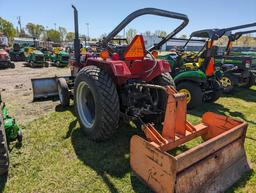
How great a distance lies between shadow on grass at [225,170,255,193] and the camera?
245 cm

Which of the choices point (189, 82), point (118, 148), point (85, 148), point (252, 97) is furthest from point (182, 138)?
point (252, 97)

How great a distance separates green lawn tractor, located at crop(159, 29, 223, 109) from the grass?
1472 millimetres

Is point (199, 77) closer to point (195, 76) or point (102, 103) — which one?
point (195, 76)

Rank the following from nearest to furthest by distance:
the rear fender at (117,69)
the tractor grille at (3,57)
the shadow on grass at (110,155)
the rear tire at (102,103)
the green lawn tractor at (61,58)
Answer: the shadow on grass at (110,155), the rear tire at (102,103), the rear fender at (117,69), the tractor grille at (3,57), the green lawn tractor at (61,58)

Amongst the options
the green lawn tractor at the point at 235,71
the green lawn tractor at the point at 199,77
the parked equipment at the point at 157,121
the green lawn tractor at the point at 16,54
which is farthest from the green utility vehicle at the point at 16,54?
the green lawn tractor at the point at 235,71

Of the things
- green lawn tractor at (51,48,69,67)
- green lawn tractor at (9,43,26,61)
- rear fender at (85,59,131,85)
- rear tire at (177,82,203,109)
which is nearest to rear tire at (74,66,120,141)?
rear fender at (85,59,131,85)

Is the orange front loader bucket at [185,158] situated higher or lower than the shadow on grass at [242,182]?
higher

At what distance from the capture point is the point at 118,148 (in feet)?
11.0

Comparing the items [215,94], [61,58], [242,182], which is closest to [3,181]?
[242,182]

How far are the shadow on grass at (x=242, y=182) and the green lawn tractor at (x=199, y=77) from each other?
2.60 meters

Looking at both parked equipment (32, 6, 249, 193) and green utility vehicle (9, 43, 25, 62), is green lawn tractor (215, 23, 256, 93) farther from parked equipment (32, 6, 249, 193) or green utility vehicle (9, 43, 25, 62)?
green utility vehicle (9, 43, 25, 62)

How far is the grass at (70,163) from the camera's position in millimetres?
2492

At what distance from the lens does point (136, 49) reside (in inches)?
133

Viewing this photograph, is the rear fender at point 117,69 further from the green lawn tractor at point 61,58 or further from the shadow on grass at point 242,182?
the green lawn tractor at point 61,58
